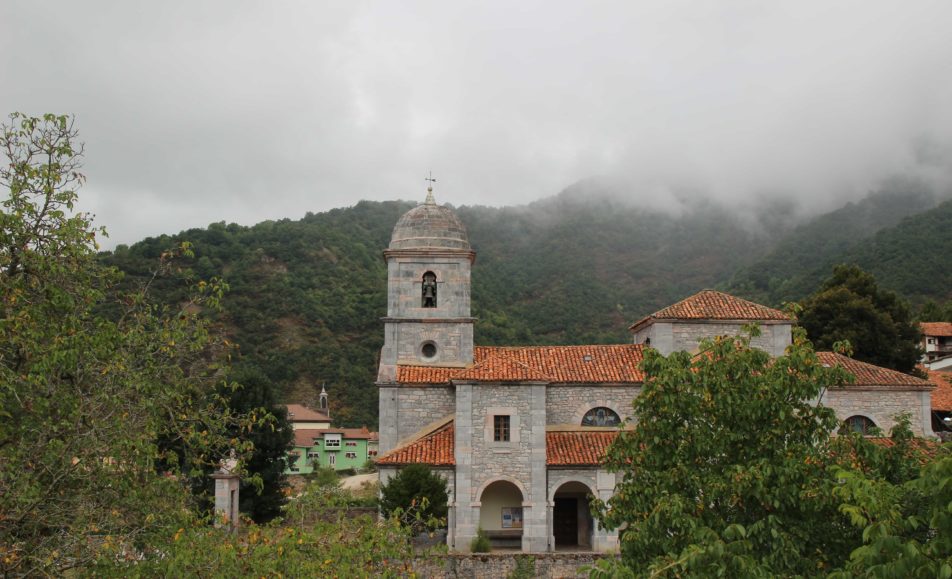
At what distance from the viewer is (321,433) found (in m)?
58.8

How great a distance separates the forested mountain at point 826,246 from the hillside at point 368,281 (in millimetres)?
9286

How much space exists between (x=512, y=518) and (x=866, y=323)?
873 inches

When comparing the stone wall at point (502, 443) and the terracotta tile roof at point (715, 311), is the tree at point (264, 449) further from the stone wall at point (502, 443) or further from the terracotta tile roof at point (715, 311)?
the terracotta tile roof at point (715, 311)

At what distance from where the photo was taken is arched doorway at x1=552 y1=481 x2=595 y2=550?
1077 inches

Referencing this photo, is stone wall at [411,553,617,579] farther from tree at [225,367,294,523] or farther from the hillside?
the hillside

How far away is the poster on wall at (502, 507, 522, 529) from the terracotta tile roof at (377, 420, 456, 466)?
2967 mm

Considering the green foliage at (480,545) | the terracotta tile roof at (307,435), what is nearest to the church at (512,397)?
the green foliage at (480,545)

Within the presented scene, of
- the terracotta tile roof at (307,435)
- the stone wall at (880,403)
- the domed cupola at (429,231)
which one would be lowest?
the terracotta tile roof at (307,435)

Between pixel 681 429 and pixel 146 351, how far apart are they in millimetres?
7738

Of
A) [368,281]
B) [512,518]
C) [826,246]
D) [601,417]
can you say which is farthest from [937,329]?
[368,281]

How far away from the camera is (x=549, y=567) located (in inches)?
867

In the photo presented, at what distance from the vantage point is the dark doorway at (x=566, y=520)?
27812 mm

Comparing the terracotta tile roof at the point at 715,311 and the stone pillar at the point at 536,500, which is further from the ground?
the terracotta tile roof at the point at 715,311

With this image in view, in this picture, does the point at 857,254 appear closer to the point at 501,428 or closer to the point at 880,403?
the point at 880,403
